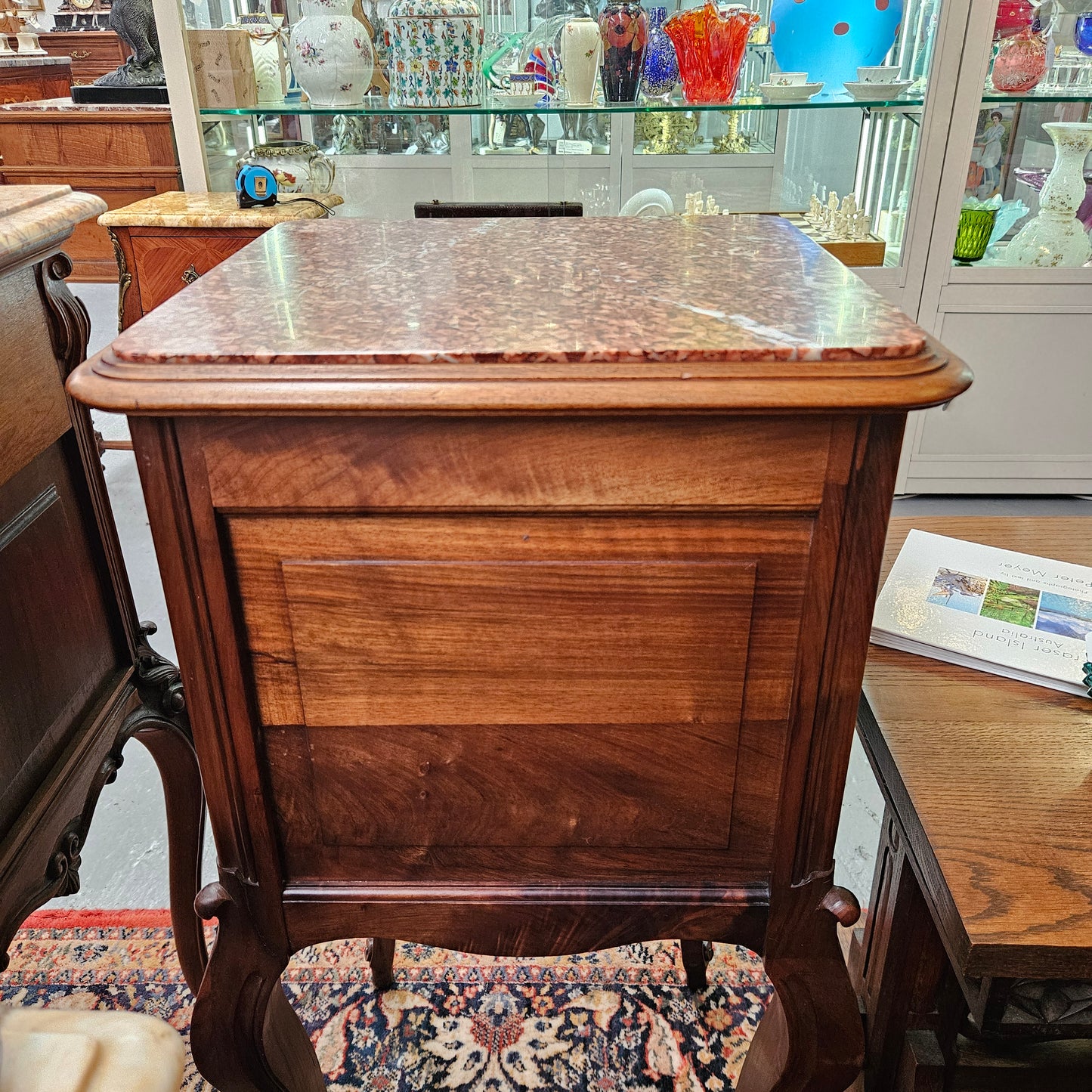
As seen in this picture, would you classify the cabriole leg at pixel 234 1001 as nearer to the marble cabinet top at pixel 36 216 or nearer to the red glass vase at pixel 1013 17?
the marble cabinet top at pixel 36 216

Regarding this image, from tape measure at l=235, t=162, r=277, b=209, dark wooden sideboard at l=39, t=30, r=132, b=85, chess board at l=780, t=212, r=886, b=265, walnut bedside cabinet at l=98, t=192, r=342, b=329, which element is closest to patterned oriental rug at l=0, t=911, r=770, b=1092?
walnut bedside cabinet at l=98, t=192, r=342, b=329

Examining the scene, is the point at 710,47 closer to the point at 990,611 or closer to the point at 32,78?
the point at 990,611

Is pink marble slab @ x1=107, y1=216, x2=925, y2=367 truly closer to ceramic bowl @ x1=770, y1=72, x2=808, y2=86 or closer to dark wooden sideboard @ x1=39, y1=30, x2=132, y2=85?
ceramic bowl @ x1=770, y1=72, x2=808, y2=86

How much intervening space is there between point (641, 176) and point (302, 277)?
1980 mm

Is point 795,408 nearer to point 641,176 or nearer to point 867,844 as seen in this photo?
point 867,844

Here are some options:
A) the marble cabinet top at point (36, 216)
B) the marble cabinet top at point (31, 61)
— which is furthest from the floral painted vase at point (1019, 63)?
the marble cabinet top at point (31, 61)

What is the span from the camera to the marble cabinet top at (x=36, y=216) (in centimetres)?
73

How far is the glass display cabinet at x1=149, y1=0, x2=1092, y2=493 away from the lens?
2232 mm

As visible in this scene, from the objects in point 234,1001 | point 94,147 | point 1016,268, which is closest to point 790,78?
point 1016,268

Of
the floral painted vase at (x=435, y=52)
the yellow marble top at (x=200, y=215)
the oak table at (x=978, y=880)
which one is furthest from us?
the floral painted vase at (x=435, y=52)

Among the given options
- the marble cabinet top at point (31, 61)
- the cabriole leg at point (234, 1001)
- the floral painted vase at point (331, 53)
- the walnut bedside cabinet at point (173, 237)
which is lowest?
the cabriole leg at point (234, 1001)

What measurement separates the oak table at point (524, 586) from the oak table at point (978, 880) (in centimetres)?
10

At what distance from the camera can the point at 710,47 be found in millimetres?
2186

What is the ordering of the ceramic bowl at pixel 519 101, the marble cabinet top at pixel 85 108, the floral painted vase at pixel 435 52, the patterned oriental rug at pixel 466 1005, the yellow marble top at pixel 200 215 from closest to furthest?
the patterned oriental rug at pixel 466 1005 → the yellow marble top at pixel 200 215 → the floral painted vase at pixel 435 52 → the ceramic bowl at pixel 519 101 → the marble cabinet top at pixel 85 108
